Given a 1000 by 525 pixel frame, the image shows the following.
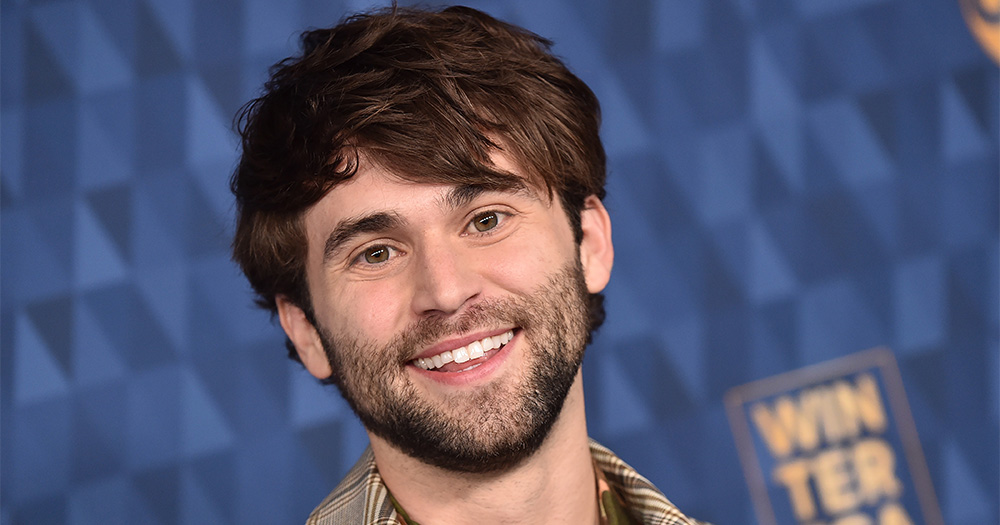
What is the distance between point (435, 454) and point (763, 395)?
1.19m

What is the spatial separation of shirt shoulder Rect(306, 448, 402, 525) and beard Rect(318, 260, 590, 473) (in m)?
0.13

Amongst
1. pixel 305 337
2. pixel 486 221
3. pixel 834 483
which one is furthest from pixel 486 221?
pixel 834 483

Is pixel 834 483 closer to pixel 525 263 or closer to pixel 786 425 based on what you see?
pixel 786 425

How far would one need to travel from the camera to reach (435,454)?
143cm

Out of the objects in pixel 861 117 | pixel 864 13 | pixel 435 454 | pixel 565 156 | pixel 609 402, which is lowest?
pixel 435 454

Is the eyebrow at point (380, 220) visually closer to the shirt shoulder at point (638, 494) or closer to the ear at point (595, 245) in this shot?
the ear at point (595, 245)

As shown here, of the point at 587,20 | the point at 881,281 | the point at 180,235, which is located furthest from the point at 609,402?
the point at 180,235

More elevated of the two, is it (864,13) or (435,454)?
(864,13)

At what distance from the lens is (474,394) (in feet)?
4.65

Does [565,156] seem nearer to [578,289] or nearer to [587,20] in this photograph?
[578,289]

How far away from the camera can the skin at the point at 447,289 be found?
1407 mm

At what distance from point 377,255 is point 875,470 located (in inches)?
60.2

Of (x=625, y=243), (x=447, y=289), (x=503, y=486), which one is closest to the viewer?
(x=447, y=289)

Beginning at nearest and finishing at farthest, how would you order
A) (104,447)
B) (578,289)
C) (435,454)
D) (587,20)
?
1. (435,454)
2. (578,289)
3. (104,447)
4. (587,20)
